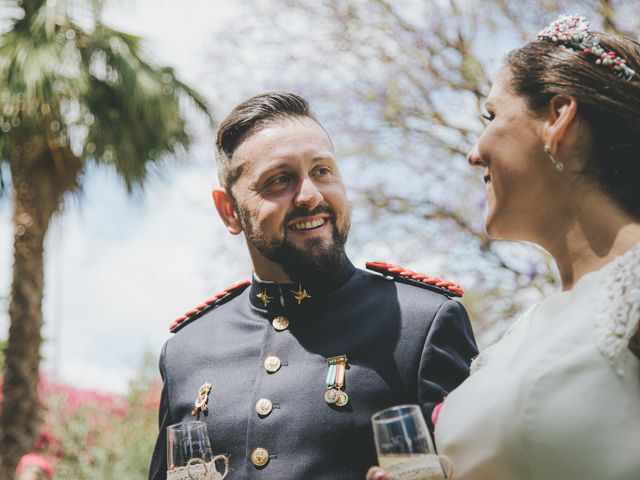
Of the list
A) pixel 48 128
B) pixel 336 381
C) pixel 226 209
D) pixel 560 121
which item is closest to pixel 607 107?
pixel 560 121

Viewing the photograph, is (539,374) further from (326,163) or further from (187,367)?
(187,367)

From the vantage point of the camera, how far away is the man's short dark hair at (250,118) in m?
3.09

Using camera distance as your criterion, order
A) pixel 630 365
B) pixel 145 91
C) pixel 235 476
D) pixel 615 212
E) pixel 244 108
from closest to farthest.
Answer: pixel 630 365
pixel 615 212
pixel 235 476
pixel 244 108
pixel 145 91

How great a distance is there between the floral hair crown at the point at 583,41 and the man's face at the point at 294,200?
3.17 feet

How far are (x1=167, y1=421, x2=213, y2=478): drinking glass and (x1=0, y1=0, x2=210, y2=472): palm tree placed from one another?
743 cm

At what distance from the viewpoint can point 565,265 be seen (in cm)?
215

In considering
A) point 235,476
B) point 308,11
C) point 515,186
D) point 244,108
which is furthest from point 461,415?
point 308,11

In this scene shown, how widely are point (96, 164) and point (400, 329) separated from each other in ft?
27.2

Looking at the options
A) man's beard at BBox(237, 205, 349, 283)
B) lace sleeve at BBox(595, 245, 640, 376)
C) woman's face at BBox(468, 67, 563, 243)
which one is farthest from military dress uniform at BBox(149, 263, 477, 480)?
lace sleeve at BBox(595, 245, 640, 376)

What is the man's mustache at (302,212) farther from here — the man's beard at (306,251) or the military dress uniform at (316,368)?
the military dress uniform at (316,368)

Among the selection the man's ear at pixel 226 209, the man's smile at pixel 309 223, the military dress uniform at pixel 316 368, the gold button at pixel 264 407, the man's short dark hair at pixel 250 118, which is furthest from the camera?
the man's ear at pixel 226 209

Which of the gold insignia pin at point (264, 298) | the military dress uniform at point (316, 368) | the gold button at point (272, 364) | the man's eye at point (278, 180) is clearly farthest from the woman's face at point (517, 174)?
the gold insignia pin at point (264, 298)

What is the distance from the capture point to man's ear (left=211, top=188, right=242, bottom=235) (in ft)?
10.6

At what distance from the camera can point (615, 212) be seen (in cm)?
206
